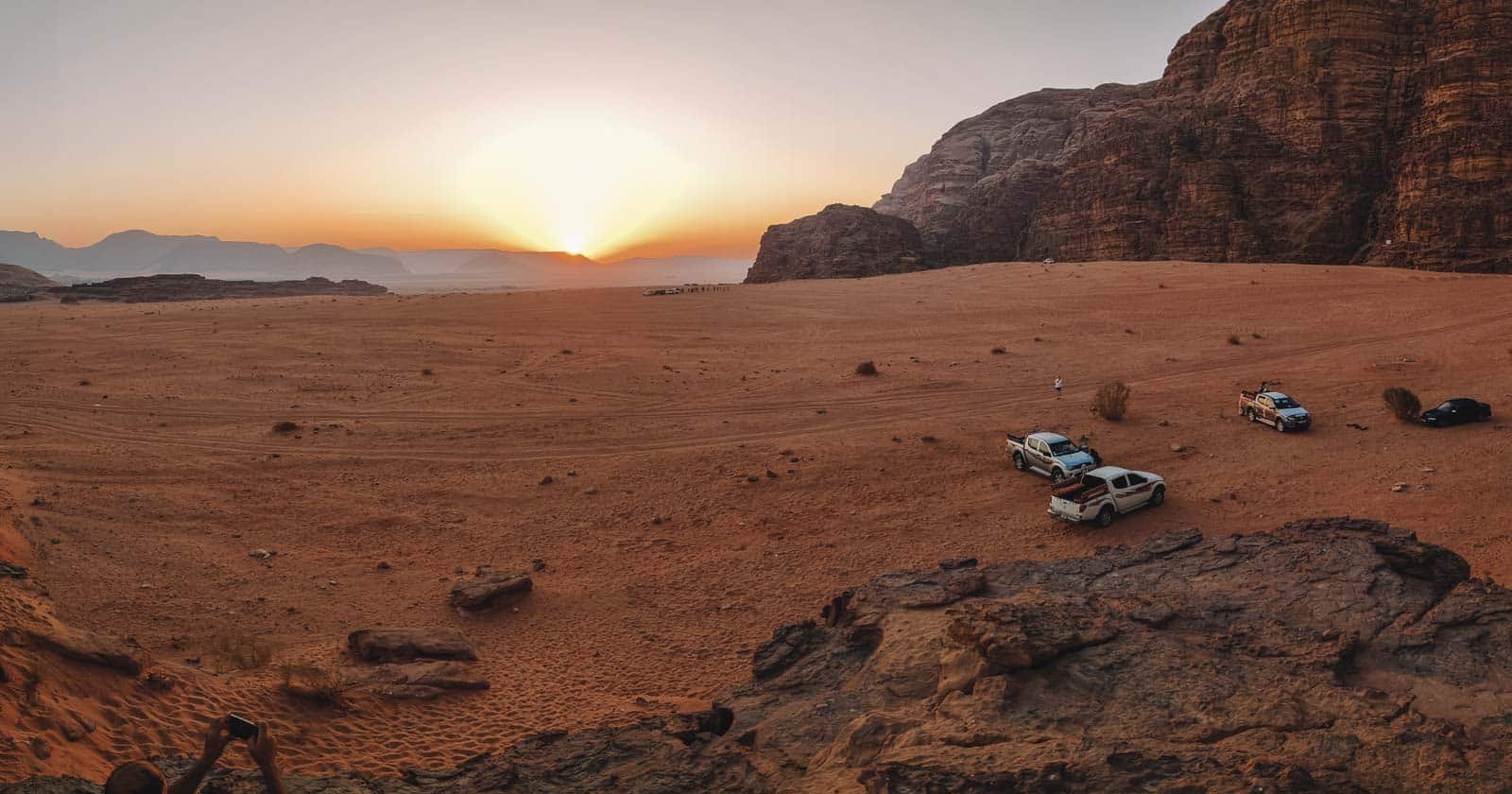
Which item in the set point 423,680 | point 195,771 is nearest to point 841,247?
point 423,680

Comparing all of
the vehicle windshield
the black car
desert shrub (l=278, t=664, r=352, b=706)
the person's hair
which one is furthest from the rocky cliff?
the person's hair

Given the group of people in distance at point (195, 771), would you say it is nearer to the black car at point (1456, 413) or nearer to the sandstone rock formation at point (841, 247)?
the black car at point (1456, 413)

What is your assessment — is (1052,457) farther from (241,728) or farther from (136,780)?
(136,780)

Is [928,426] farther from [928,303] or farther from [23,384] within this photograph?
[23,384]

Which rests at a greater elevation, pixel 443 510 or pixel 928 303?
pixel 928 303

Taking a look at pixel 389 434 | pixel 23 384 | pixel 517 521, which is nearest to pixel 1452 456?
pixel 517 521

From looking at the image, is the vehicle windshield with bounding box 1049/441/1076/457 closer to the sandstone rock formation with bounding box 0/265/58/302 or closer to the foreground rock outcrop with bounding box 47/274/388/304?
the foreground rock outcrop with bounding box 47/274/388/304
